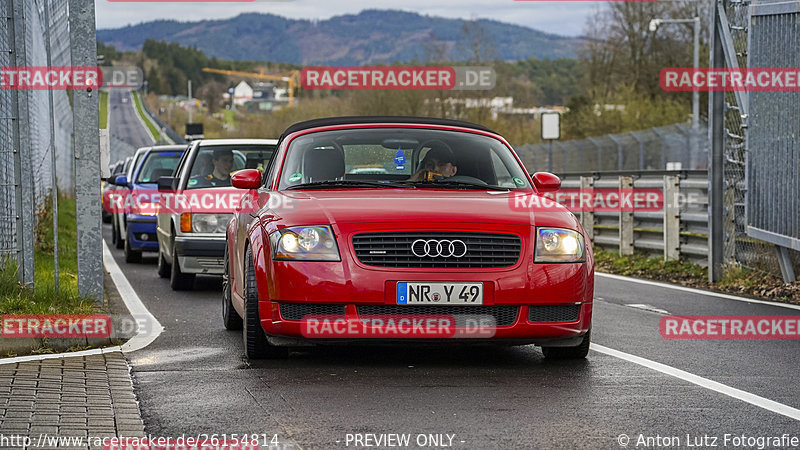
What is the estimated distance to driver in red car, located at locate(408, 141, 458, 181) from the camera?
890 centimetres

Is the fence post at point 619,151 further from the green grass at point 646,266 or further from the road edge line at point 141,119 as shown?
the road edge line at point 141,119

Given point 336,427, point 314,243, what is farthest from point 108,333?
point 336,427

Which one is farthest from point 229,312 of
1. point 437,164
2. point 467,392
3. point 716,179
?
point 716,179

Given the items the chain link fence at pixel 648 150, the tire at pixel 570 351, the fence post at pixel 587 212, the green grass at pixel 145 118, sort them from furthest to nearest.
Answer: the green grass at pixel 145 118, the chain link fence at pixel 648 150, the fence post at pixel 587 212, the tire at pixel 570 351

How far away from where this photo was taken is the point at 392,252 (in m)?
7.63

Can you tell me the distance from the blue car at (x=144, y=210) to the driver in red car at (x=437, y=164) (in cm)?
1011

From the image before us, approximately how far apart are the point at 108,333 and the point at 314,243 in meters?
2.19

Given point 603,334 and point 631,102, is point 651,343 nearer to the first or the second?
point 603,334

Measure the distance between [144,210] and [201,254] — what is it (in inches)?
210

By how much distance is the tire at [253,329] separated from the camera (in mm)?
8055

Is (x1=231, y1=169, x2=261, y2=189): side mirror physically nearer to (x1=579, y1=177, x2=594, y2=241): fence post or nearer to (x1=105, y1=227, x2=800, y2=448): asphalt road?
(x1=105, y1=227, x2=800, y2=448): asphalt road

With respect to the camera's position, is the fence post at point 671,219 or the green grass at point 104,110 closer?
the fence post at point 671,219

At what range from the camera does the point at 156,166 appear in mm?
22000

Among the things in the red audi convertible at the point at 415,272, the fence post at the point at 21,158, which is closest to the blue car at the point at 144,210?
the fence post at the point at 21,158
